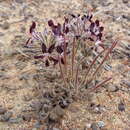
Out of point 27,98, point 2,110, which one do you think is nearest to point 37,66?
point 27,98

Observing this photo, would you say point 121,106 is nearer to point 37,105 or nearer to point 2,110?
point 37,105

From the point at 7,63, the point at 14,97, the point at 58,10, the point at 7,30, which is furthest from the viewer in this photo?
the point at 58,10

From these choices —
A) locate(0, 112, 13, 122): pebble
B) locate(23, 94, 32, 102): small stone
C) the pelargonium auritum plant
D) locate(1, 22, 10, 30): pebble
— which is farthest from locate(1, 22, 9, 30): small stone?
locate(0, 112, 13, 122): pebble

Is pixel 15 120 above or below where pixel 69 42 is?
below

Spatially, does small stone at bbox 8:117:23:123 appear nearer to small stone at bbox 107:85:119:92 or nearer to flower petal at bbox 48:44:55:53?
flower petal at bbox 48:44:55:53

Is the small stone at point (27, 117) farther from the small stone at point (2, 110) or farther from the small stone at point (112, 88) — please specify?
the small stone at point (112, 88)

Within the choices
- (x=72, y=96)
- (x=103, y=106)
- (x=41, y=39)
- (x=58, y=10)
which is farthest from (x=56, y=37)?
(x=58, y=10)

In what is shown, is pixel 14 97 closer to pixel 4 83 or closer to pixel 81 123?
pixel 4 83

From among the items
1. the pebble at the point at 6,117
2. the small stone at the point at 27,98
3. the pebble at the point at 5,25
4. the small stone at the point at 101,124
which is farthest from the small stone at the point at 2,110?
the pebble at the point at 5,25
